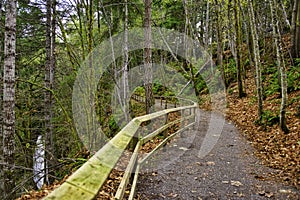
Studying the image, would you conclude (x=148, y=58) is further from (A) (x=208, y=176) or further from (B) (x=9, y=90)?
(A) (x=208, y=176)

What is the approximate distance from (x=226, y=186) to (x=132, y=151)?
76.3 inches

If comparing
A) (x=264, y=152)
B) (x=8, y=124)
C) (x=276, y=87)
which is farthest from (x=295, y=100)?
(x=8, y=124)

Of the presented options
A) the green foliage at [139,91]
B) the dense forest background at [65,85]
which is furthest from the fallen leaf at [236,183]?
the green foliage at [139,91]

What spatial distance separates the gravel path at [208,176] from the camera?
174 inches

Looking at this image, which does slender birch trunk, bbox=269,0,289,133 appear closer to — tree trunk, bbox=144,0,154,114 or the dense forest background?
the dense forest background

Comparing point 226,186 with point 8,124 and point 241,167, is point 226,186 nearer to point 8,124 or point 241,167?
point 241,167

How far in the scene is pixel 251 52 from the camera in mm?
18906

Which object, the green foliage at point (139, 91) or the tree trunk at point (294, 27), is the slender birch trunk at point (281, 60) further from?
the green foliage at point (139, 91)

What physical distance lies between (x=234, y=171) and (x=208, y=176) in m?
0.73

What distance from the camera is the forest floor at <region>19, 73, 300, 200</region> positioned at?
14.5 ft

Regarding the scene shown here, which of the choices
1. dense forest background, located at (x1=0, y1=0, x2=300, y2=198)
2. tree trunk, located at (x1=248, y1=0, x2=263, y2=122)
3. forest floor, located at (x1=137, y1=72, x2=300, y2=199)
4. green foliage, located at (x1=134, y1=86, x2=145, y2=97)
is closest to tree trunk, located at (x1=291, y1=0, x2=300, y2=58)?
dense forest background, located at (x1=0, y1=0, x2=300, y2=198)

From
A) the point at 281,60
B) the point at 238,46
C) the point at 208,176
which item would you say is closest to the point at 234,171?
the point at 208,176

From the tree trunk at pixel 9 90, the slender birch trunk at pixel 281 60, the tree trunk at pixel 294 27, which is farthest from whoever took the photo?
the tree trunk at pixel 294 27

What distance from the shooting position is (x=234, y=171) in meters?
5.68
